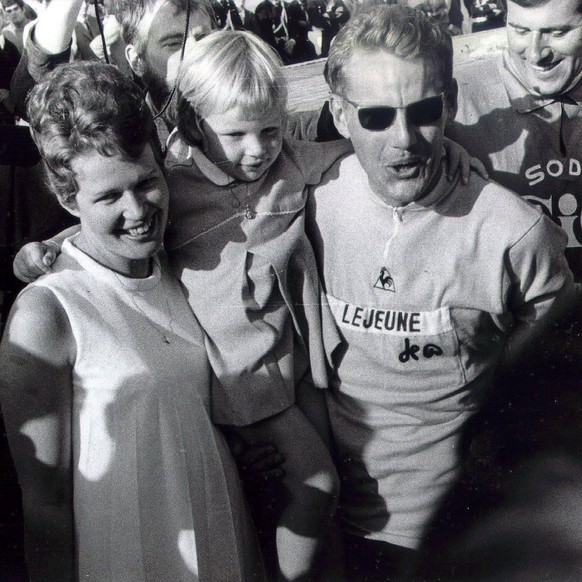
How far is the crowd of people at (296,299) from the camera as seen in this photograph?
165 cm

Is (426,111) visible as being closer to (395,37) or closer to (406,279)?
(395,37)

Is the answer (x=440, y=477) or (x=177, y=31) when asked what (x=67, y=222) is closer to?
(x=177, y=31)

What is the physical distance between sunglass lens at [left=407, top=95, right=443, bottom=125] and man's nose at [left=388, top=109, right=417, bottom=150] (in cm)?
1

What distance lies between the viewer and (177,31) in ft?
6.24

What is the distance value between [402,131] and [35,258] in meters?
0.89

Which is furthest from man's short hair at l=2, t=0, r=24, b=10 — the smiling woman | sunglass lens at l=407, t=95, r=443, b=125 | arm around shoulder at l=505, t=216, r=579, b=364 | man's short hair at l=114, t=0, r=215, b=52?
arm around shoulder at l=505, t=216, r=579, b=364

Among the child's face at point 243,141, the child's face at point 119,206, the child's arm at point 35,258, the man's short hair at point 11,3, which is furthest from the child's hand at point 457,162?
the man's short hair at point 11,3

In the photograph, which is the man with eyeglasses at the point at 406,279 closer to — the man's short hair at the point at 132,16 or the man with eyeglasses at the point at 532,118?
the man with eyeglasses at the point at 532,118

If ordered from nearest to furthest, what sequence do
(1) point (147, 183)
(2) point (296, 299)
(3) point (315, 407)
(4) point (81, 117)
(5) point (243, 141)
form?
(4) point (81, 117)
(1) point (147, 183)
(5) point (243, 141)
(2) point (296, 299)
(3) point (315, 407)

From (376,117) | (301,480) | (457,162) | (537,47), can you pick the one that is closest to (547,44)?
(537,47)

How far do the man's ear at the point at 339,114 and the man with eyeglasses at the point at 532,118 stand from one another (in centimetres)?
27

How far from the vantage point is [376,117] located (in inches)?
65.7

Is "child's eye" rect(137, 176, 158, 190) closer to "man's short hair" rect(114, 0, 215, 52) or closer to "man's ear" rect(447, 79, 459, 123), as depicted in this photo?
"man's short hair" rect(114, 0, 215, 52)

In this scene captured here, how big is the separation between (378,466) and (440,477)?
0.17 meters
